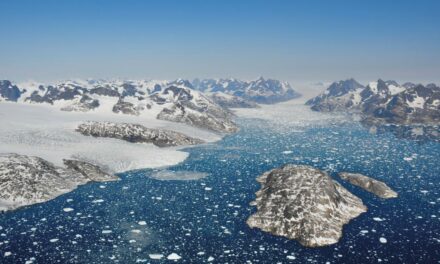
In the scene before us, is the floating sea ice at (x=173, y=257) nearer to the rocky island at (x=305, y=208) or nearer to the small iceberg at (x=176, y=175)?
the rocky island at (x=305, y=208)

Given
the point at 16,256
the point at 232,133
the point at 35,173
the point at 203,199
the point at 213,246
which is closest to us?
the point at 16,256

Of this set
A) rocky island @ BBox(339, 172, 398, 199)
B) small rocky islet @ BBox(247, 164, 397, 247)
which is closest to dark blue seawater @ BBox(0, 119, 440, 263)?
small rocky islet @ BBox(247, 164, 397, 247)

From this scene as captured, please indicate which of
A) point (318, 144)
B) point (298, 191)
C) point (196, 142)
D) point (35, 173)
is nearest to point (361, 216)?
point (298, 191)

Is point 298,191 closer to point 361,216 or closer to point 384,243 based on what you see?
point 361,216

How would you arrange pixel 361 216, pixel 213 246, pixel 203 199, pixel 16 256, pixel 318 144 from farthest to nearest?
pixel 318 144 < pixel 203 199 < pixel 361 216 < pixel 213 246 < pixel 16 256

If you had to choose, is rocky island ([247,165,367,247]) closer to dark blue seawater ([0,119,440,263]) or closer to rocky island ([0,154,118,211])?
dark blue seawater ([0,119,440,263])

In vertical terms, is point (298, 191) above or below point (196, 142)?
above
